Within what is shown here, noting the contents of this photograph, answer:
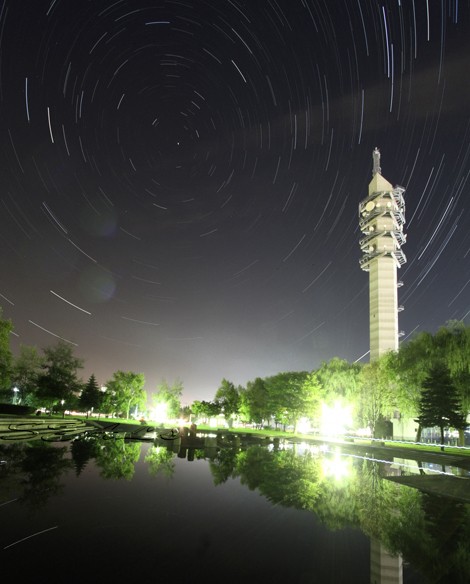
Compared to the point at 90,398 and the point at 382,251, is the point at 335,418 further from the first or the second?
the point at 382,251

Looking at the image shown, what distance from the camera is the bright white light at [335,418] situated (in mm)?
52750

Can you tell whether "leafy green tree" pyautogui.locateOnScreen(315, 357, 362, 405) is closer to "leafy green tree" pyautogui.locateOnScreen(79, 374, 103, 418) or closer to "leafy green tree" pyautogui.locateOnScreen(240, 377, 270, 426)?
"leafy green tree" pyautogui.locateOnScreen(240, 377, 270, 426)

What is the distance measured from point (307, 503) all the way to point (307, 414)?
46.8 meters

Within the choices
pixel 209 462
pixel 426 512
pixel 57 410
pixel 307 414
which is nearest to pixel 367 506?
pixel 426 512

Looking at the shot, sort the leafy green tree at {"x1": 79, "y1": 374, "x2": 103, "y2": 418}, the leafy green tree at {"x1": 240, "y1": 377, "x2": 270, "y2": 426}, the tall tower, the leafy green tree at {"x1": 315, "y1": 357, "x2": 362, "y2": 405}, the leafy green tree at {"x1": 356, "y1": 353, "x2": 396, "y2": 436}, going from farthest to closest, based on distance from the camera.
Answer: the tall tower, the leafy green tree at {"x1": 79, "y1": 374, "x2": 103, "y2": 418}, the leafy green tree at {"x1": 240, "y1": 377, "x2": 270, "y2": 426}, the leafy green tree at {"x1": 315, "y1": 357, "x2": 362, "y2": 405}, the leafy green tree at {"x1": 356, "y1": 353, "x2": 396, "y2": 436}

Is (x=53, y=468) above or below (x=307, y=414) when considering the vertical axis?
below

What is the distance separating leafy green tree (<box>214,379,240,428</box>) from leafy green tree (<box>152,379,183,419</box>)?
39.4ft

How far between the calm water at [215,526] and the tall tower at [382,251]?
232ft

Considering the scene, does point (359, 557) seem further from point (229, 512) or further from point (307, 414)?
point (307, 414)

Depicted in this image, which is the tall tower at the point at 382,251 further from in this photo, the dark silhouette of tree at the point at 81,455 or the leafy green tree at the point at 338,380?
the dark silhouette of tree at the point at 81,455

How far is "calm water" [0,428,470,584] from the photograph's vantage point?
7668 mm

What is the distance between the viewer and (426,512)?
12.9 m

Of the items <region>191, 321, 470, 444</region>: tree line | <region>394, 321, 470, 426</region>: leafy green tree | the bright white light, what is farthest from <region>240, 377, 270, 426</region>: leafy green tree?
<region>394, 321, 470, 426</region>: leafy green tree

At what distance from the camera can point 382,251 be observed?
9306 centimetres
